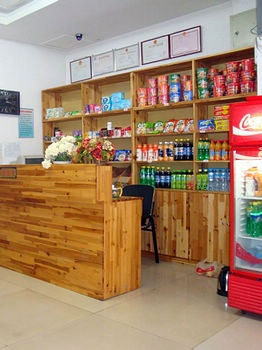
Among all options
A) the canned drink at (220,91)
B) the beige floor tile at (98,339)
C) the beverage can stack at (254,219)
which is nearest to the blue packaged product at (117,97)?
the canned drink at (220,91)

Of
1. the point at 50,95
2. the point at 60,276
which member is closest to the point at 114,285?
the point at 60,276

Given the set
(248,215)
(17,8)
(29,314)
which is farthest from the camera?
(17,8)

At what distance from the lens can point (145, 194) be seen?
17.2ft

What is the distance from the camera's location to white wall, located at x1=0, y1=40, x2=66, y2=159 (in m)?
6.49

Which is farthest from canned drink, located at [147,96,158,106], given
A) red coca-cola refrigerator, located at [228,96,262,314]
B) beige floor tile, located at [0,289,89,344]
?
beige floor tile, located at [0,289,89,344]

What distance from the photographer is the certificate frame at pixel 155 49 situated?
5715 millimetres

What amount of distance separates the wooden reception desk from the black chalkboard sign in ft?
6.42

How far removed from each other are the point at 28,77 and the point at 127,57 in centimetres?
178

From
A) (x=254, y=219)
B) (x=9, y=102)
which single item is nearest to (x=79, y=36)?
(x=9, y=102)

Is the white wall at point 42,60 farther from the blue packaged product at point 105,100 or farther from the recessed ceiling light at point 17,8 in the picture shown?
the blue packaged product at point 105,100

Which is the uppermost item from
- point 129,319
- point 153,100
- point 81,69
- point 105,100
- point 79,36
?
point 79,36

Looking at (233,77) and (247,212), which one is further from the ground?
(233,77)

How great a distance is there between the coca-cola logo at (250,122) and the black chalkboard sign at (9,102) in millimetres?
4189

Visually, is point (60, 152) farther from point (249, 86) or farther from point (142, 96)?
point (249, 86)
